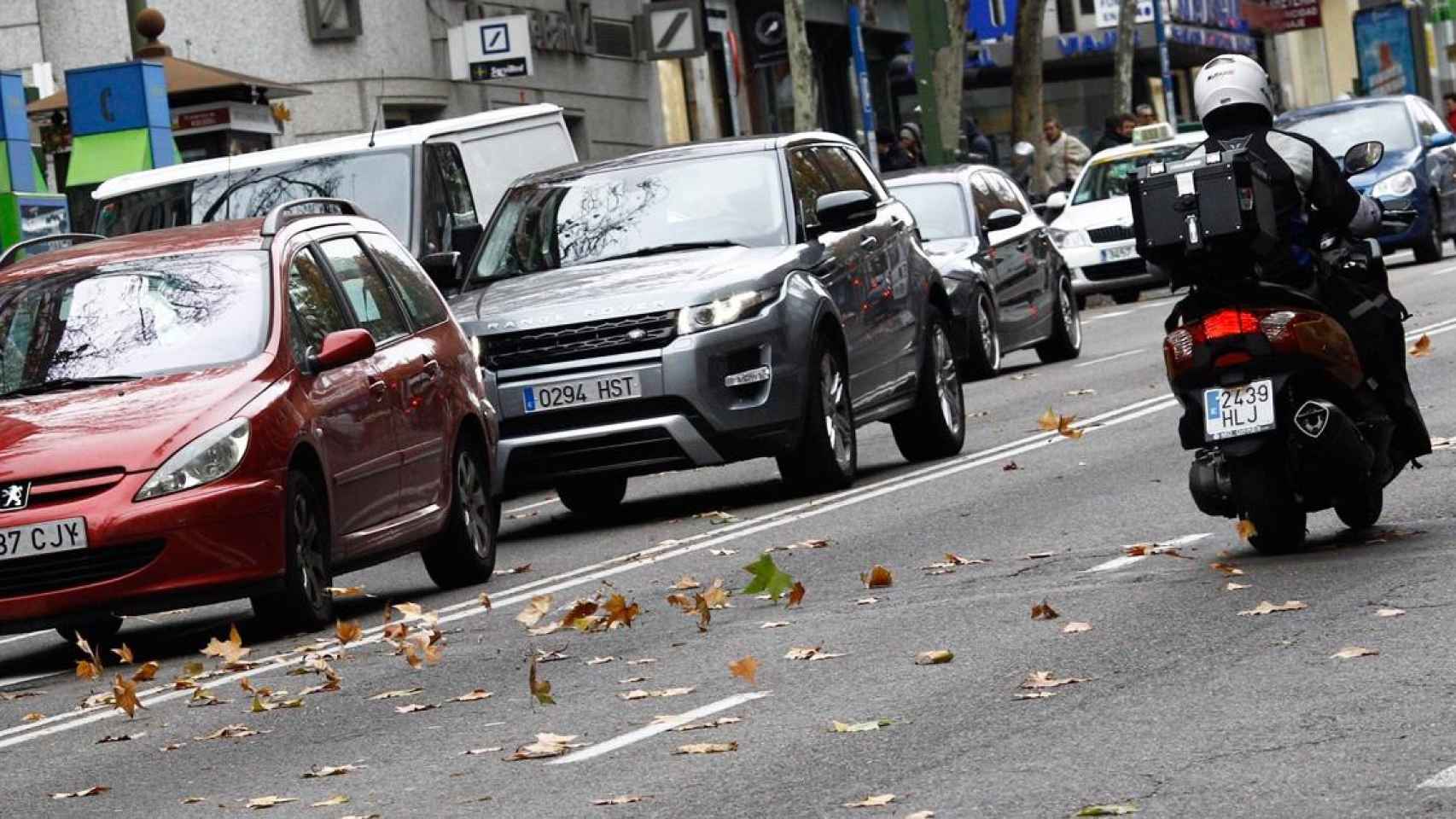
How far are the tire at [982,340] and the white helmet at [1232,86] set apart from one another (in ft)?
40.8

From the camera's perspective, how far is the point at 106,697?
34.2ft

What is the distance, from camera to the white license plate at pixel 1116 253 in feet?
108

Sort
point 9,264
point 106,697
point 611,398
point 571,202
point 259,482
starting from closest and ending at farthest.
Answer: point 106,697
point 259,482
point 9,264
point 611,398
point 571,202

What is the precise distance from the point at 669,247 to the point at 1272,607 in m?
6.54

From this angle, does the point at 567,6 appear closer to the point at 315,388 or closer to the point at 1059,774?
the point at 315,388

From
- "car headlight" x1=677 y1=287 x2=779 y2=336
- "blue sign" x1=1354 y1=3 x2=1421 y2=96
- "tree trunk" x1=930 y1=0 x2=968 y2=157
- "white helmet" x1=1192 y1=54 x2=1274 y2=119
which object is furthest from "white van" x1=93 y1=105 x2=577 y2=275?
"blue sign" x1=1354 y1=3 x2=1421 y2=96

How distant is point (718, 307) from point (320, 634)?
3.62m

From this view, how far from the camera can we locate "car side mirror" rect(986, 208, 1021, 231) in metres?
23.9

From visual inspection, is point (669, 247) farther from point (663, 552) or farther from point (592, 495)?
point (663, 552)

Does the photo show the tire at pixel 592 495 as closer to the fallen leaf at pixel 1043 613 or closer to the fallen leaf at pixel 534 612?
the fallen leaf at pixel 534 612

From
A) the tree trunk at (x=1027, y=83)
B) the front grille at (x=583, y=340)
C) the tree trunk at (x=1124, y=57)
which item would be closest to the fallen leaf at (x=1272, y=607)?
the front grille at (x=583, y=340)

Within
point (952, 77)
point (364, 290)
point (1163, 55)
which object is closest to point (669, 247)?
point (364, 290)

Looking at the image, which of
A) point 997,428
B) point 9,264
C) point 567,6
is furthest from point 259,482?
point 567,6

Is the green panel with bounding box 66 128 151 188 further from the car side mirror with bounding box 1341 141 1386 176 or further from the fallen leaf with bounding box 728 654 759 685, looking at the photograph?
the fallen leaf with bounding box 728 654 759 685
